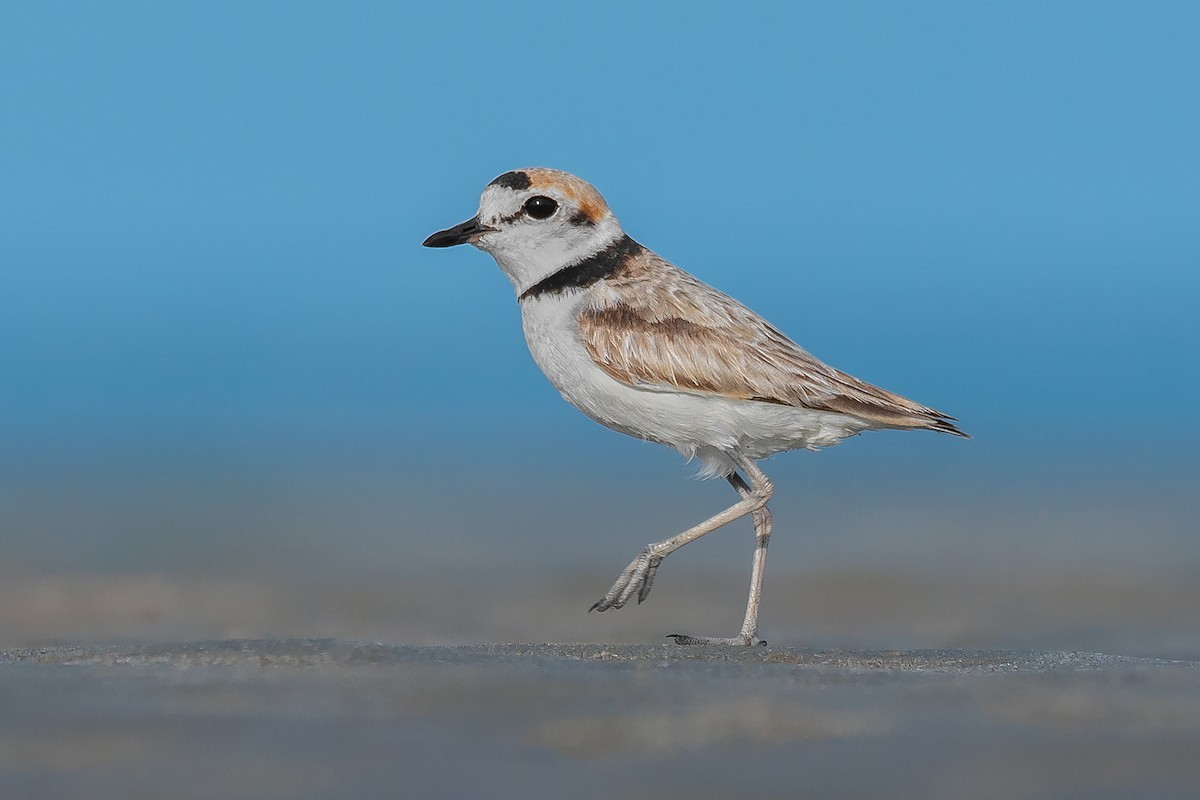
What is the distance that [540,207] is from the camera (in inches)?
294

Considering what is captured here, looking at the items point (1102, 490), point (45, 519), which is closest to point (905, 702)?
point (45, 519)

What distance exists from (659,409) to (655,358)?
24cm

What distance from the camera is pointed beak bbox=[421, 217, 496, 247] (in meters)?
7.50

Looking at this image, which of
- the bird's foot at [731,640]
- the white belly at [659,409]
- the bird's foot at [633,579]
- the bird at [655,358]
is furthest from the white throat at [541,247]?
the bird's foot at [731,640]

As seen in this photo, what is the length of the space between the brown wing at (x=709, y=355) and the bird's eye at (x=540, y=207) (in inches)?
16.8

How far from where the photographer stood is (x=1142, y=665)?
6.60 meters

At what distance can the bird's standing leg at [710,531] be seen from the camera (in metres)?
7.16

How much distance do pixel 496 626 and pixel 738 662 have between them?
487 cm

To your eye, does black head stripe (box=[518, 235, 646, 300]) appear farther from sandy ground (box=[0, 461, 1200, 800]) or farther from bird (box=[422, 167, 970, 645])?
sandy ground (box=[0, 461, 1200, 800])

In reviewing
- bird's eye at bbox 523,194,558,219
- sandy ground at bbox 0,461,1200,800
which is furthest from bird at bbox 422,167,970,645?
sandy ground at bbox 0,461,1200,800

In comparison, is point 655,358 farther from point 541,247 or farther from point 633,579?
point 633,579

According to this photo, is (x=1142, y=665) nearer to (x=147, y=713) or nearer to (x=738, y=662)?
(x=738, y=662)

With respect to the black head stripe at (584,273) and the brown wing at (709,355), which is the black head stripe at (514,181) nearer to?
the black head stripe at (584,273)

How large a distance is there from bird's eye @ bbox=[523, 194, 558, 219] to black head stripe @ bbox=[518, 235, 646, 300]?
26 cm
